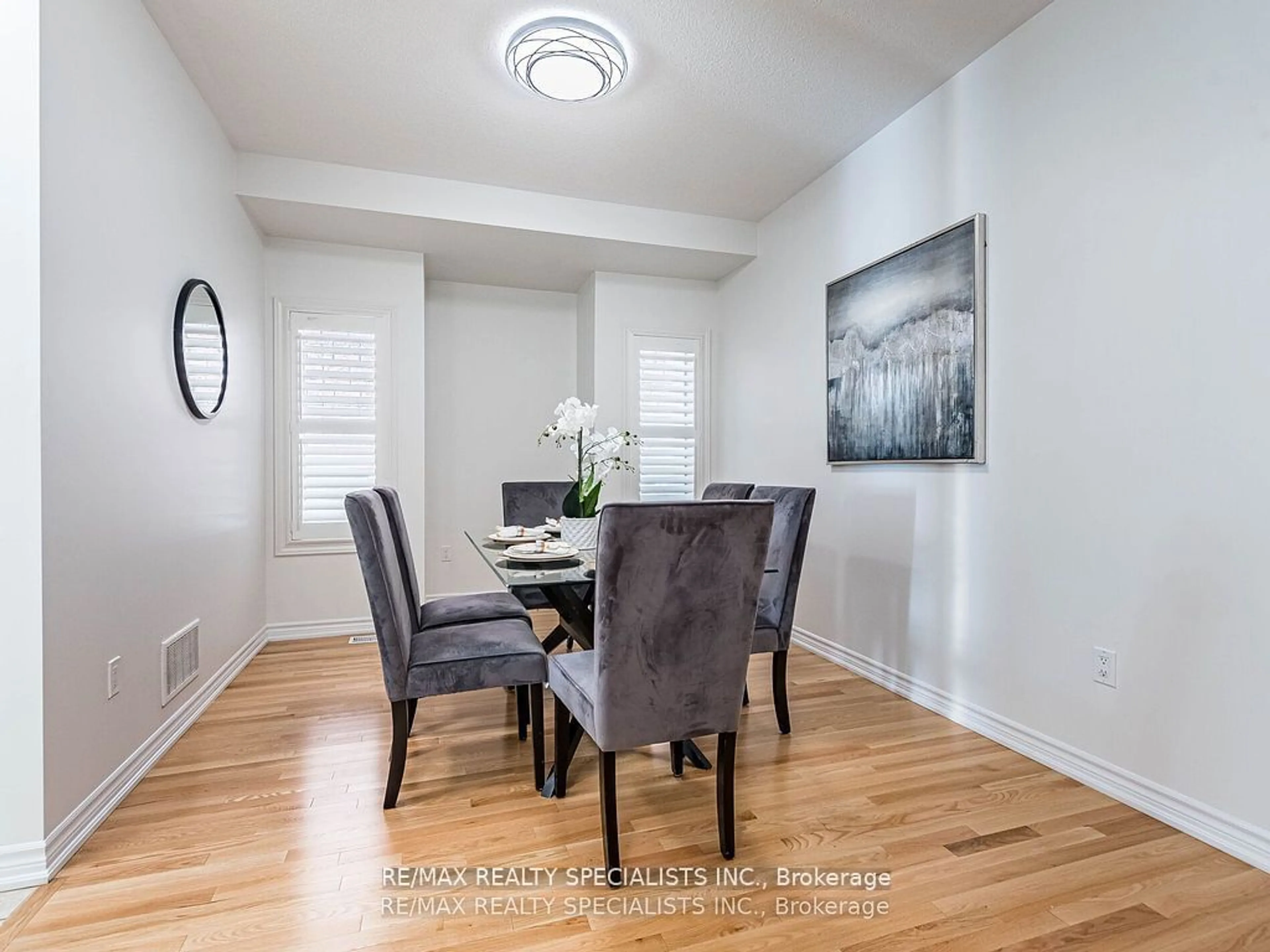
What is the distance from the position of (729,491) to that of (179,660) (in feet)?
8.08

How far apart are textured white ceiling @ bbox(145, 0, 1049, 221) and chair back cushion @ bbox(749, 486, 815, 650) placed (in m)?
1.76

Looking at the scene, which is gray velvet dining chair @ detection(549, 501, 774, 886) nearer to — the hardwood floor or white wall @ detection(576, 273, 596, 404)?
the hardwood floor

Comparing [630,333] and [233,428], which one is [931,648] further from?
[233,428]

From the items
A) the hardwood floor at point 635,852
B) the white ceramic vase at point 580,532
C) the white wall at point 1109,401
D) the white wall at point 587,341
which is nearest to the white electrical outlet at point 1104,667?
the white wall at point 1109,401

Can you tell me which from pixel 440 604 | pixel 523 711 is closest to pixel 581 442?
pixel 440 604

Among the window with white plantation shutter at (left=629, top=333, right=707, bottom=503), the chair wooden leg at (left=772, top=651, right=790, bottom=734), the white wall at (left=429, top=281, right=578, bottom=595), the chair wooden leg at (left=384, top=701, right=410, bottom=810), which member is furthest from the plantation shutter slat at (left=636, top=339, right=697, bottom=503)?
the chair wooden leg at (left=384, top=701, right=410, bottom=810)

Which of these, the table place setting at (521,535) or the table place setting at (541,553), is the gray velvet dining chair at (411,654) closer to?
the table place setting at (541,553)

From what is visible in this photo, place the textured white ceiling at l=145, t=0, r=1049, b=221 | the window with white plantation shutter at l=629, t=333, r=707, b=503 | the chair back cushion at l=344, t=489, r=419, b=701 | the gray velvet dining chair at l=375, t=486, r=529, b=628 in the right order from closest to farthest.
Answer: the chair back cushion at l=344, t=489, r=419, b=701 < the textured white ceiling at l=145, t=0, r=1049, b=221 < the gray velvet dining chair at l=375, t=486, r=529, b=628 < the window with white plantation shutter at l=629, t=333, r=707, b=503

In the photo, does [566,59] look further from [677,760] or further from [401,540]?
[677,760]

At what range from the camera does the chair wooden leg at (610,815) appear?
159cm

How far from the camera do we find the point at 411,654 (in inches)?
80.9

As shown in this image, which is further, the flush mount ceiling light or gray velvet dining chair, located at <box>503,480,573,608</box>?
gray velvet dining chair, located at <box>503,480,573,608</box>

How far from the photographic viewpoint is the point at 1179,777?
1863 mm

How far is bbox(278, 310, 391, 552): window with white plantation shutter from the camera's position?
3.91 meters
